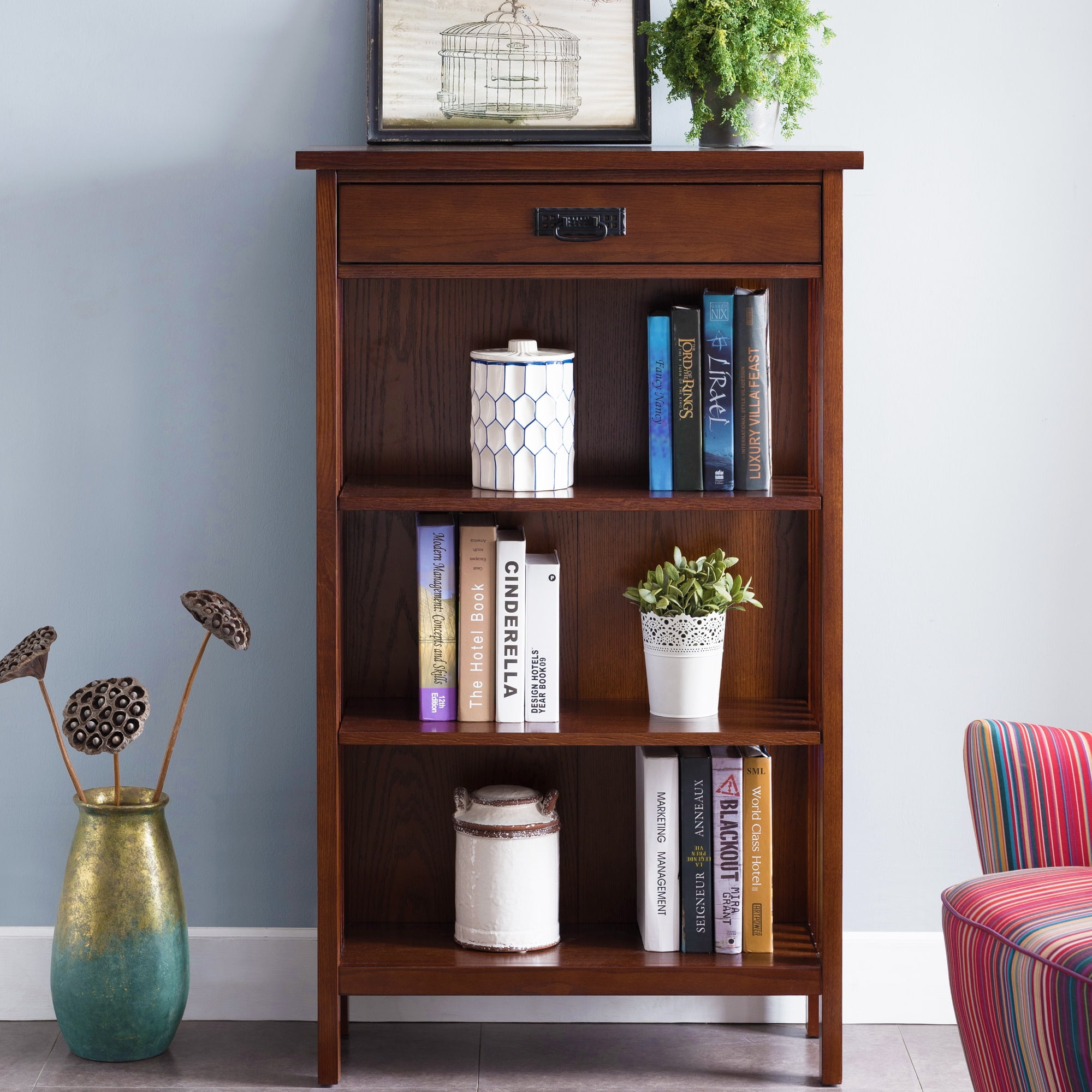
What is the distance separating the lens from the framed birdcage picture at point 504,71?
201 centimetres

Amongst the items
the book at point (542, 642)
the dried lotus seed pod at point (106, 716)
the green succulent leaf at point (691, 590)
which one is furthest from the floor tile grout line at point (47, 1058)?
the green succulent leaf at point (691, 590)

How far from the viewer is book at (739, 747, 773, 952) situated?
197cm

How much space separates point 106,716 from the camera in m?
1.85

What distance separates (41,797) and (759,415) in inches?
53.4

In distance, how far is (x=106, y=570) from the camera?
214 cm

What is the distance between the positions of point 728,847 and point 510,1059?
493 mm

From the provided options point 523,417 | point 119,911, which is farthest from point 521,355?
point 119,911

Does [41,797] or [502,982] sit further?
[41,797]

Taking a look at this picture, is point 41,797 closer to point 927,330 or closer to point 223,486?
point 223,486

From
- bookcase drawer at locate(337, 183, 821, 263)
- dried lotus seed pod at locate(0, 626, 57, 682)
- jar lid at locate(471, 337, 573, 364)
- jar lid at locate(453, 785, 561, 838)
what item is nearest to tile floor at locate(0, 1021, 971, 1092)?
jar lid at locate(453, 785, 561, 838)

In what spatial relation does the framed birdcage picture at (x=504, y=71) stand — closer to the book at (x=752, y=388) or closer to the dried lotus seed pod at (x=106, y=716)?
the book at (x=752, y=388)

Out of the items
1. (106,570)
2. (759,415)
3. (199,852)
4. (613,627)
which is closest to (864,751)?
(613,627)

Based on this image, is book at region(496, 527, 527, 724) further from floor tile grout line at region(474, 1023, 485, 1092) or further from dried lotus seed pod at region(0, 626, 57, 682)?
dried lotus seed pod at region(0, 626, 57, 682)

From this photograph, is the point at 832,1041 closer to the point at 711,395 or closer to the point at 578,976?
the point at 578,976
